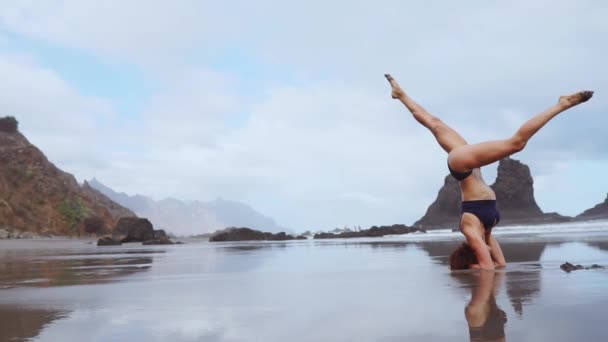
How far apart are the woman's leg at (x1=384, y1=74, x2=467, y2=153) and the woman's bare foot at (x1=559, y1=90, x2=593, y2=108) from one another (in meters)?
1.39

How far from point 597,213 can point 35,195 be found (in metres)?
54.4

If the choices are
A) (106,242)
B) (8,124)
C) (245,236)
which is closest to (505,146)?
(106,242)

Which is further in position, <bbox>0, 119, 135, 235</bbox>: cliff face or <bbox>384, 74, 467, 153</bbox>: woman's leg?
<bbox>0, 119, 135, 235</bbox>: cliff face

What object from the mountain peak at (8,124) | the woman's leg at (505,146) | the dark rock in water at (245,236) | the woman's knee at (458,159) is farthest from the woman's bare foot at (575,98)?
the mountain peak at (8,124)

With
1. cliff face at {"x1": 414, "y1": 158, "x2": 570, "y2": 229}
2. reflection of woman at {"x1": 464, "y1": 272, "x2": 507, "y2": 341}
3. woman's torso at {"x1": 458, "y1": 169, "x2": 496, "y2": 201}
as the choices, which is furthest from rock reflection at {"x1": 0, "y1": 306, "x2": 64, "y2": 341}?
cliff face at {"x1": 414, "y1": 158, "x2": 570, "y2": 229}

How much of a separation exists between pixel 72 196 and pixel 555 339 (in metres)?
69.5

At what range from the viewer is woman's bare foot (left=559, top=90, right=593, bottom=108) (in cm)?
470

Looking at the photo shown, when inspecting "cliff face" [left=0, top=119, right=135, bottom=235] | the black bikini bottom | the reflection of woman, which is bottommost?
the reflection of woman

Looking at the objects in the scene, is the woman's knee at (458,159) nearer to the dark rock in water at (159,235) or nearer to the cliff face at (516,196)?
the dark rock in water at (159,235)

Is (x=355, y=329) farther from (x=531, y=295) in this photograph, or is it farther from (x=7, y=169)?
(x=7, y=169)

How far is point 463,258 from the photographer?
6375 millimetres

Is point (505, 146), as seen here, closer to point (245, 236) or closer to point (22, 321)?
point (22, 321)

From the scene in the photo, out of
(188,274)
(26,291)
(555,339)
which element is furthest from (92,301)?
(555,339)

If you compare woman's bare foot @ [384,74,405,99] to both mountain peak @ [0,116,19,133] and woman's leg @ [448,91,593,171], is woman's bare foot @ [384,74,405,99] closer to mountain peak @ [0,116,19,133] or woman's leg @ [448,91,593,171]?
woman's leg @ [448,91,593,171]
